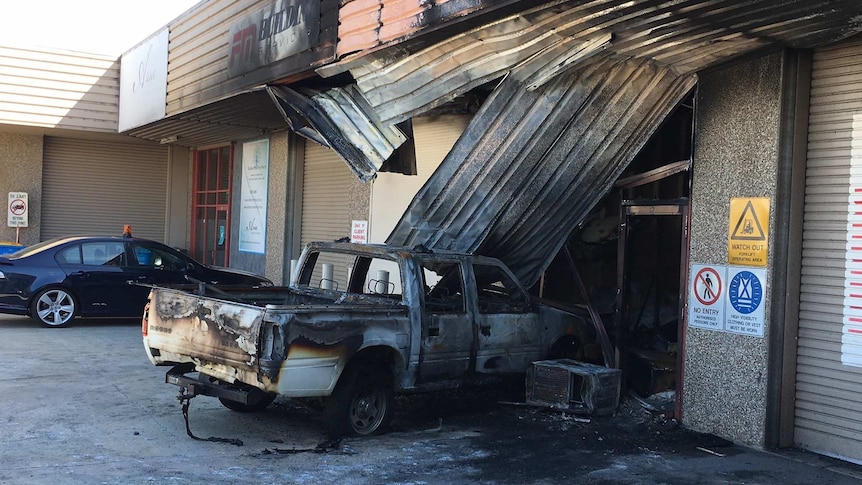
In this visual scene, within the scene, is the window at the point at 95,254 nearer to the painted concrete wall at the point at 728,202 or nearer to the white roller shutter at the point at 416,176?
the white roller shutter at the point at 416,176

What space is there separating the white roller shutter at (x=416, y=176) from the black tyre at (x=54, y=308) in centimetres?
492

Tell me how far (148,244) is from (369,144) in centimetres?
573

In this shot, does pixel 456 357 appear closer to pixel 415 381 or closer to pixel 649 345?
pixel 415 381

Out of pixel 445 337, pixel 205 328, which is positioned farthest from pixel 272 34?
pixel 205 328

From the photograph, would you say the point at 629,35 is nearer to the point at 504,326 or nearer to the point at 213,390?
the point at 504,326

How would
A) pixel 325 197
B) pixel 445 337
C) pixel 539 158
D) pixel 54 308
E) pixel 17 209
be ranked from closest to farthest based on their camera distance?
pixel 445 337
pixel 539 158
pixel 54 308
pixel 325 197
pixel 17 209

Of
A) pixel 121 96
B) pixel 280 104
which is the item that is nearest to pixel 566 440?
pixel 280 104

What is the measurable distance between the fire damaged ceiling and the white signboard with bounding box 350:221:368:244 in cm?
455

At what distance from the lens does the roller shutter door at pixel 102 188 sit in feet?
70.5

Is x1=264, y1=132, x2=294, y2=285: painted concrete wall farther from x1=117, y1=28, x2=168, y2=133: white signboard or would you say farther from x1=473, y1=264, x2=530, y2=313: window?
x1=473, y1=264, x2=530, y2=313: window

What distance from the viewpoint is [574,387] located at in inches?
322

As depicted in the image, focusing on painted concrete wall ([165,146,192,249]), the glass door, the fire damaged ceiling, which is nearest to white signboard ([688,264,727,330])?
the fire damaged ceiling

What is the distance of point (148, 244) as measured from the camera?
43.7 feet

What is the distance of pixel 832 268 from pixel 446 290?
143 inches
